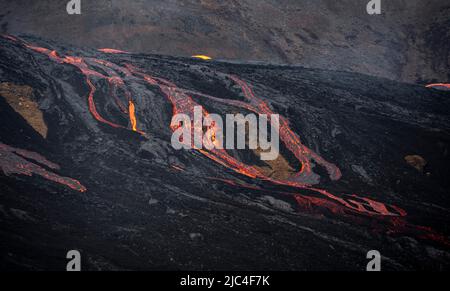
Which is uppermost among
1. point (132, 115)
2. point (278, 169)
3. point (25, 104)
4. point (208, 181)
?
point (25, 104)

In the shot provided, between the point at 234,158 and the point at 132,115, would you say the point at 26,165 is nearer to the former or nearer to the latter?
the point at 132,115

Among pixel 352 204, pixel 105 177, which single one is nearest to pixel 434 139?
pixel 352 204

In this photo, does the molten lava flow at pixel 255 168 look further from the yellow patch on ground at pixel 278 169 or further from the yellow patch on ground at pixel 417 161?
the yellow patch on ground at pixel 417 161

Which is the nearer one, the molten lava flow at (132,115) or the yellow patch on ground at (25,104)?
the yellow patch on ground at (25,104)

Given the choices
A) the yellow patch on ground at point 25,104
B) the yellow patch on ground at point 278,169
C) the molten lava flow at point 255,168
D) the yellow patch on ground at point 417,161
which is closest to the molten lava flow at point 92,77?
the molten lava flow at point 255,168

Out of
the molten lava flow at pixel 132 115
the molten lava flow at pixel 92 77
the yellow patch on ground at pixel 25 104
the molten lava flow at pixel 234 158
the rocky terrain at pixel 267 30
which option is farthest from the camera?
the rocky terrain at pixel 267 30

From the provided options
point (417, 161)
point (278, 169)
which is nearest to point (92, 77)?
point (278, 169)
